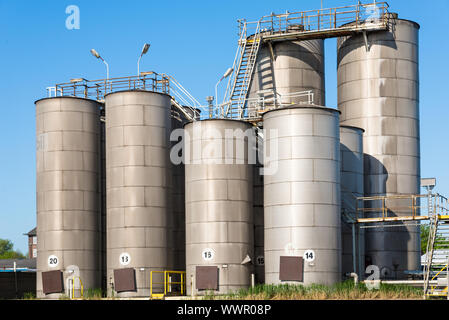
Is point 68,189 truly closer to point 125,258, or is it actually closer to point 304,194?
point 125,258

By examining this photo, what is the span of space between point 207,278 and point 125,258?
19.3 ft

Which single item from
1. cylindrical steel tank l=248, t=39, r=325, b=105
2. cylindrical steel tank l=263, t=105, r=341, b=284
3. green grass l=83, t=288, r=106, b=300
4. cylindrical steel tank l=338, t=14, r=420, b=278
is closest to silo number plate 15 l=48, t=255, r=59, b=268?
green grass l=83, t=288, r=106, b=300

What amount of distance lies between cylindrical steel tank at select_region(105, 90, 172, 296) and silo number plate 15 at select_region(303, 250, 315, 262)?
10246 mm

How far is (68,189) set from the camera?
173 ft

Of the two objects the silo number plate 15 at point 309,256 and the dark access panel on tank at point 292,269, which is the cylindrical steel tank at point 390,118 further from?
the dark access panel on tank at point 292,269

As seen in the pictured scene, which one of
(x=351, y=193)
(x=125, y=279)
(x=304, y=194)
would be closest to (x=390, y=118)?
(x=351, y=193)

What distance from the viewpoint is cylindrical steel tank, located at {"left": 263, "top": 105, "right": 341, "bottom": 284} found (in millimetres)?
45375

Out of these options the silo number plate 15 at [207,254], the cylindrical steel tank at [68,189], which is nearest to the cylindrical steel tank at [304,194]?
the silo number plate 15 at [207,254]

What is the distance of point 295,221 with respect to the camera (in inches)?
1794

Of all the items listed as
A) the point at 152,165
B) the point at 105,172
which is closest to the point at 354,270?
the point at 152,165

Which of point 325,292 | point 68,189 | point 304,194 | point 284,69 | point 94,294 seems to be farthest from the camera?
point 284,69

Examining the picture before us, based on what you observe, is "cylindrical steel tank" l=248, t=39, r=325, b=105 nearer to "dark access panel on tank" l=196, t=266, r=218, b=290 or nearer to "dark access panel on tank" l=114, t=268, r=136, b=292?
"dark access panel on tank" l=196, t=266, r=218, b=290

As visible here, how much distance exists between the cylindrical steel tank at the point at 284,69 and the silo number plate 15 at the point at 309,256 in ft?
54.2

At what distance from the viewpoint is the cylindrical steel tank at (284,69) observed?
2335 inches
